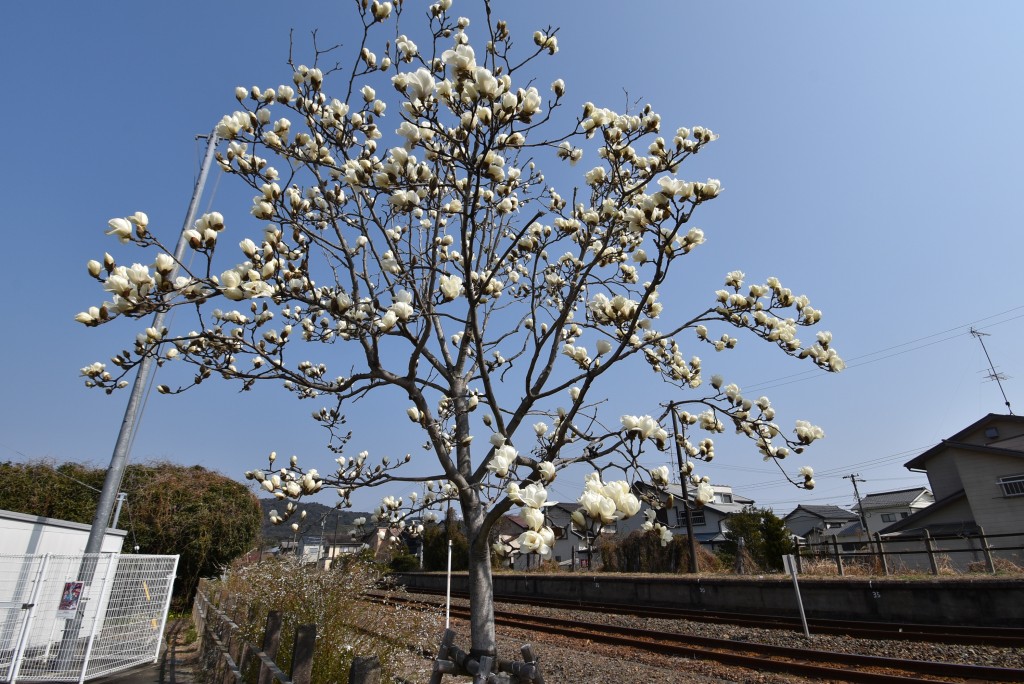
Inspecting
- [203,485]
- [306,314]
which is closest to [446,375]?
[306,314]

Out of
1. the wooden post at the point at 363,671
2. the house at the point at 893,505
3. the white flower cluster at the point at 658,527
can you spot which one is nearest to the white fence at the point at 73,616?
the wooden post at the point at 363,671

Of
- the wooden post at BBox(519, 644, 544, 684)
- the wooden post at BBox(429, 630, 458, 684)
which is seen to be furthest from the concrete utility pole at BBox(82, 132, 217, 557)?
the wooden post at BBox(519, 644, 544, 684)

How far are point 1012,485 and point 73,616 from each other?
28246 mm

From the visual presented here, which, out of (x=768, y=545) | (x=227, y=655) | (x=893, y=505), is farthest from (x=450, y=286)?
(x=893, y=505)

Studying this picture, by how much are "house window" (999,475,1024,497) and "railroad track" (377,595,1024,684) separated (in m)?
18.7

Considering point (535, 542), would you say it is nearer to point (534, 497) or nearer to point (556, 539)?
point (534, 497)

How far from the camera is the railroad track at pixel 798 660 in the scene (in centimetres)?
612

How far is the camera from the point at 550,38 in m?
3.03

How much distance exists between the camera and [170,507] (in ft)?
46.1

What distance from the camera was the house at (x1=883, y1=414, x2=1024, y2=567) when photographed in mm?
19312

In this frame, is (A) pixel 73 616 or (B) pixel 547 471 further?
(A) pixel 73 616

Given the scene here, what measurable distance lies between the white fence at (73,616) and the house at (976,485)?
70.0 ft

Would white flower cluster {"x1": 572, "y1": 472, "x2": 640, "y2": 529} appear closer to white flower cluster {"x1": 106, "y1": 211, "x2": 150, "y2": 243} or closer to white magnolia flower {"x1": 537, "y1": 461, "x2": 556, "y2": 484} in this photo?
white magnolia flower {"x1": 537, "y1": 461, "x2": 556, "y2": 484}

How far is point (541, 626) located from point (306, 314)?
31.5 ft
